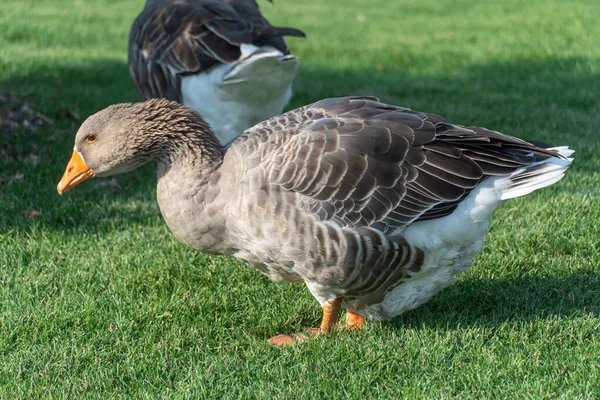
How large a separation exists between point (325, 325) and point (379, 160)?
99cm

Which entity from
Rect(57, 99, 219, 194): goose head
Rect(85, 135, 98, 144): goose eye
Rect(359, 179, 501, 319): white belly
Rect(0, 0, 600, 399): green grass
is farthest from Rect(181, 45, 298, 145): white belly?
Rect(359, 179, 501, 319): white belly

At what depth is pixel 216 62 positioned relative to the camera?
6250 mm

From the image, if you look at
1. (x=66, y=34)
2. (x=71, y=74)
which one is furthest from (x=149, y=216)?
(x=66, y=34)

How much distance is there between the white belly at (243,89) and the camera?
5.91 m

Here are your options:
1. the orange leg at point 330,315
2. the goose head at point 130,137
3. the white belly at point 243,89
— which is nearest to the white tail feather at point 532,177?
the orange leg at point 330,315

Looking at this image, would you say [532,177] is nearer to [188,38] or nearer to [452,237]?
[452,237]

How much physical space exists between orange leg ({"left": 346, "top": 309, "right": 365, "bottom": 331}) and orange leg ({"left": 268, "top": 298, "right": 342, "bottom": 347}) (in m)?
0.12

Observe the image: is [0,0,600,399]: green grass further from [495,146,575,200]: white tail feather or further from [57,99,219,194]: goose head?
[57,99,219,194]: goose head

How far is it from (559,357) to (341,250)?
1.19 meters

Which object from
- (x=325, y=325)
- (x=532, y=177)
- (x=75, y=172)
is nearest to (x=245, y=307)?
(x=325, y=325)

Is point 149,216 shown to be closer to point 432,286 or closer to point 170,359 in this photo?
point 170,359

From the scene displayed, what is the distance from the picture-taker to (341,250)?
3.55m

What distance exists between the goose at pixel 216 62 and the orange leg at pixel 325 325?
254 cm

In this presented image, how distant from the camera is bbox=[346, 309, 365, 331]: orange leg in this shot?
13.4 feet
